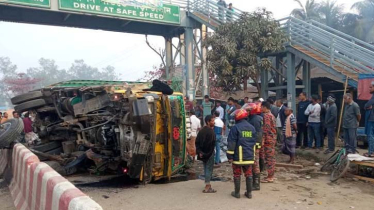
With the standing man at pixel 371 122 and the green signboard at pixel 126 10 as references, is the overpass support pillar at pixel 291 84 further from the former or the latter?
the green signboard at pixel 126 10

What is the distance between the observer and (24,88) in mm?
47219

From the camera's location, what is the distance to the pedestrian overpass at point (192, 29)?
983cm

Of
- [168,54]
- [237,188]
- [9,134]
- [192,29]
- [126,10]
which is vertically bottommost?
[237,188]

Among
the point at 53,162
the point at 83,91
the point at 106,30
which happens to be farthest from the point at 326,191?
the point at 106,30

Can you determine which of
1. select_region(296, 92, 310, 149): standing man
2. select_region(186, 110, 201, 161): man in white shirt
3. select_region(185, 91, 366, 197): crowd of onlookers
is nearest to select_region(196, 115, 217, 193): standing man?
select_region(185, 91, 366, 197): crowd of onlookers

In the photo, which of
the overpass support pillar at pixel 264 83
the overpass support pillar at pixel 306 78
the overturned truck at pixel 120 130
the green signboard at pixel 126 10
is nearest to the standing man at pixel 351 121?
the overturned truck at pixel 120 130

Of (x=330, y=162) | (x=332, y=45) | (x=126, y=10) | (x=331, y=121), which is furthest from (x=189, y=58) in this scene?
(x=330, y=162)

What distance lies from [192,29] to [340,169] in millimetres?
11673

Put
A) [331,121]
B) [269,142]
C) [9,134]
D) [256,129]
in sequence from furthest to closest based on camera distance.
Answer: [331,121], [9,134], [269,142], [256,129]

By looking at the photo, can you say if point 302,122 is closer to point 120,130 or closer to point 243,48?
point 243,48

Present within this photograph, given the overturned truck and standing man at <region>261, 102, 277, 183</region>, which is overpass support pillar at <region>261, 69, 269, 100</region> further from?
standing man at <region>261, 102, 277, 183</region>

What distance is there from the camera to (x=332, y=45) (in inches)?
390

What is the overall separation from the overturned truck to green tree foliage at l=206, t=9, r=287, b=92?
4.01 m

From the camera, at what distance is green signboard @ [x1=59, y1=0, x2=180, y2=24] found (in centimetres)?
1362
